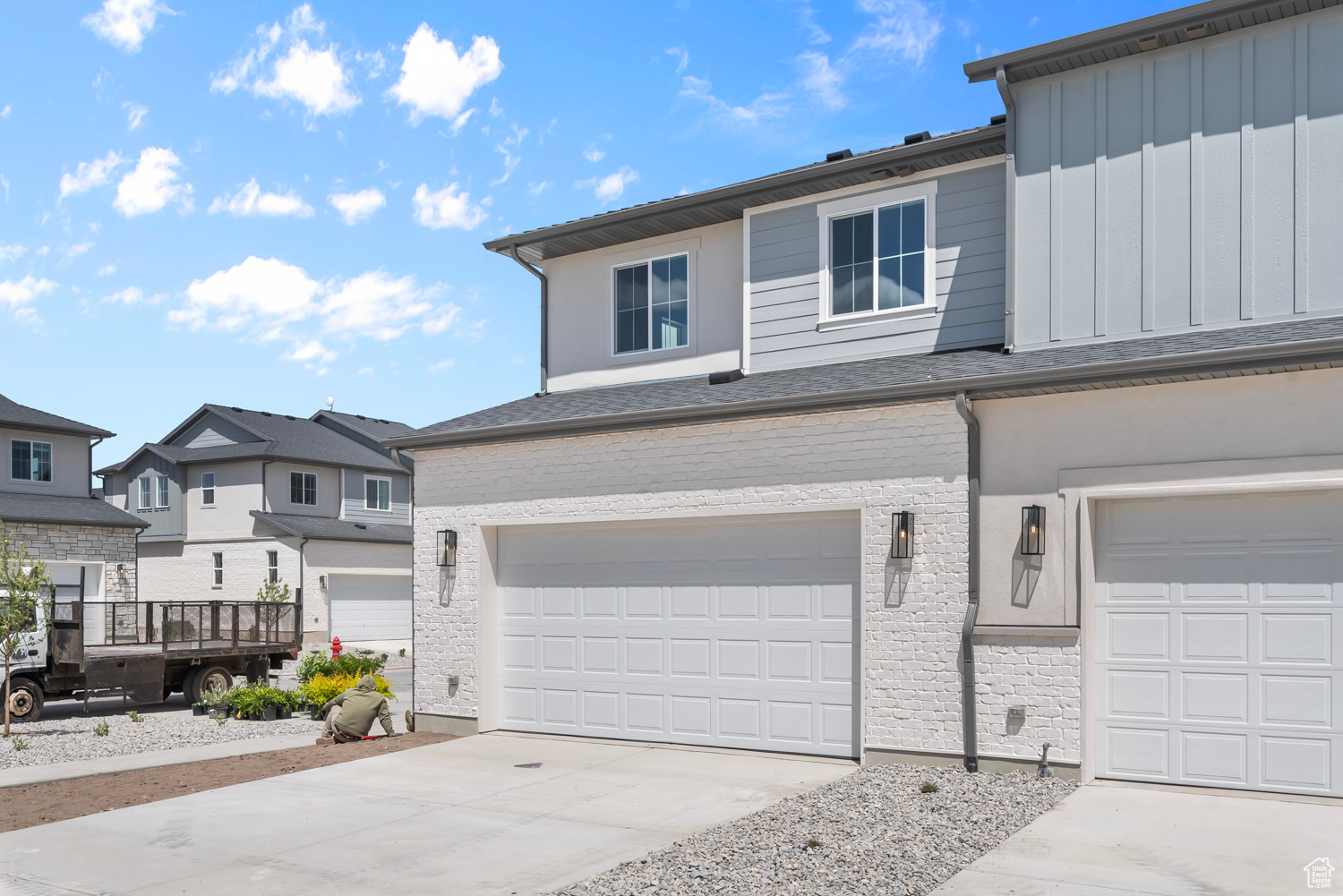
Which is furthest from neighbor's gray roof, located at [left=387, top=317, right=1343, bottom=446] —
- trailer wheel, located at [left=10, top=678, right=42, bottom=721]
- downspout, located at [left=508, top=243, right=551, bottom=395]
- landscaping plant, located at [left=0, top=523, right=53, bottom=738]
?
trailer wheel, located at [left=10, top=678, right=42, bottom=721]

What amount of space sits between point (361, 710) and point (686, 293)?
275 inches

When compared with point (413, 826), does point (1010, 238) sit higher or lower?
higher

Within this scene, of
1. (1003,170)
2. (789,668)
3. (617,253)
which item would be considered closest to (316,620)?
Result: (617,253)

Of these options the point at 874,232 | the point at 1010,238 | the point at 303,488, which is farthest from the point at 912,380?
the point at 303,488

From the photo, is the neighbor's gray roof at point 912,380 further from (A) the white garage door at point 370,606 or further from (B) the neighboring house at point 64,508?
(A) the white garage door at point 370,606

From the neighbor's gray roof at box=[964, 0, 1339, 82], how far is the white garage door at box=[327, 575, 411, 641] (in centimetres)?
2740

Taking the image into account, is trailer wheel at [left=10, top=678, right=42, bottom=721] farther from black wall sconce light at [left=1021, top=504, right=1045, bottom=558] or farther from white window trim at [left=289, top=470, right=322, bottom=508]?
white window trim at [left=289, top=470, right=322, bottom=508]

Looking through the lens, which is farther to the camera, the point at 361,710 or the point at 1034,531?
the point at 361,710

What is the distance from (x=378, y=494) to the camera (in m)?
38.6

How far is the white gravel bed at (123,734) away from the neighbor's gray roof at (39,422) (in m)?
15.6

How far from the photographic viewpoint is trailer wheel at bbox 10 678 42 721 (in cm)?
1582

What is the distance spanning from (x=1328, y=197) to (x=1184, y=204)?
49.3 inches

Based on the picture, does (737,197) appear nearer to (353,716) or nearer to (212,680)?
(353,716)

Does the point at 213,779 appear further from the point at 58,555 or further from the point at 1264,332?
the point at 58,555
